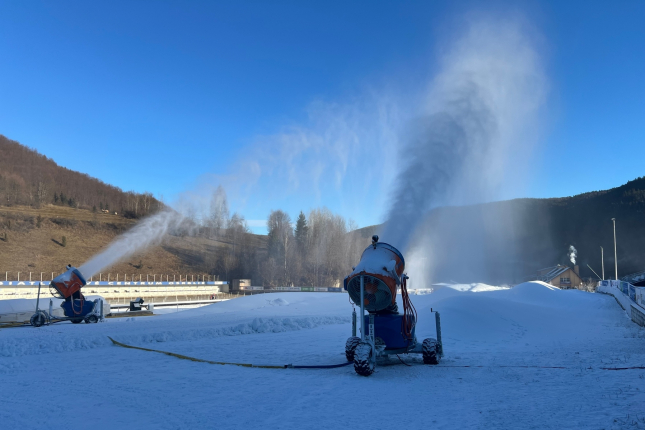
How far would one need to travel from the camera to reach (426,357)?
37.3 feet

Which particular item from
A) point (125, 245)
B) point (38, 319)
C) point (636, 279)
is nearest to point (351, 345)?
point (38, 319)

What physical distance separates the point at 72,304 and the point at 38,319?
5.12ft

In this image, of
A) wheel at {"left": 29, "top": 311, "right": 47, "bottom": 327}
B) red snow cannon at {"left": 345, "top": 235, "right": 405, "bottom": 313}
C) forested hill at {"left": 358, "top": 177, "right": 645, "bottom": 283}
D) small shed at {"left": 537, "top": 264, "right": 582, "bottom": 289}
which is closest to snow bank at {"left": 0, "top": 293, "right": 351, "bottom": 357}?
wheel at {"left": 29, "top": 311, "right": 47, "bottom": 327}

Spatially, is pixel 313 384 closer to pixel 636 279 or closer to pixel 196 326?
pixel 196 326

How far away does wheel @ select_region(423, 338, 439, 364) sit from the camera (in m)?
11.3

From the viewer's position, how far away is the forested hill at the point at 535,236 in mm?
118312

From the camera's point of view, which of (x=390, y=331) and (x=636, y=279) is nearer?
(x=390, y=331)

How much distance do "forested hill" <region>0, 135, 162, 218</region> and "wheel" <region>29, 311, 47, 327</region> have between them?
7739 cm

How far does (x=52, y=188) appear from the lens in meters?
99.3

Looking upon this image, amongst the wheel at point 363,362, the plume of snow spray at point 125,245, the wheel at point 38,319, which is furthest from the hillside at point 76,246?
the wheel at point 363,362

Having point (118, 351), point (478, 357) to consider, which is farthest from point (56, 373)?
point (478, 357)

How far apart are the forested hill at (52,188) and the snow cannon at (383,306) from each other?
92007 mm

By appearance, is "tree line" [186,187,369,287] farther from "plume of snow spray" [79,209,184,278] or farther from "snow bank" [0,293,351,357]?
"snow bank" [0,293,351,357]

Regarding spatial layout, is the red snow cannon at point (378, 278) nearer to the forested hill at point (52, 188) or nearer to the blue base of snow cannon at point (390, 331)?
the blue base of snow cannon at point (390, 331)
